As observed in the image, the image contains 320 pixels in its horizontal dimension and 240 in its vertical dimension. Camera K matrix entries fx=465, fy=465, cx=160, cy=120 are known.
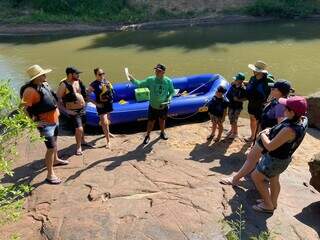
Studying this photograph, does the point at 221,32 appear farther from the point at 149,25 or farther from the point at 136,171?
the point at 136,171

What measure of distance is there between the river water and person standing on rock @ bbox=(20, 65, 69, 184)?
7.76 meters

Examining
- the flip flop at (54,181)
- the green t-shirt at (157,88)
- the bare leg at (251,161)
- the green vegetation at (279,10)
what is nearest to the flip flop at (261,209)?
the bare leg at (251,161)

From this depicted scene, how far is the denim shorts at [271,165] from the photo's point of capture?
5.09 m

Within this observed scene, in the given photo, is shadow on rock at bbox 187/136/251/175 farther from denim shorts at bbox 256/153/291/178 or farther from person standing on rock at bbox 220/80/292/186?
denim shorts at bbox 256/153/291/178

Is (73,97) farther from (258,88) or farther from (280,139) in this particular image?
(280,139)

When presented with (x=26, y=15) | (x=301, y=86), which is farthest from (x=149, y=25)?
(x=301, y=86)

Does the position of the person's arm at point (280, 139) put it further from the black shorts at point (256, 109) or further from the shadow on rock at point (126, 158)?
the shadow on rock at point (126, 158)

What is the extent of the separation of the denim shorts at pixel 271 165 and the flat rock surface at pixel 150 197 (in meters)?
0.63

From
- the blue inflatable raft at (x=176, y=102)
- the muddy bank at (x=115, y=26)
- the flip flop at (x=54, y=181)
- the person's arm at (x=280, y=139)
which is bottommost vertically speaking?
the muddy bank at (x=115, y=26)

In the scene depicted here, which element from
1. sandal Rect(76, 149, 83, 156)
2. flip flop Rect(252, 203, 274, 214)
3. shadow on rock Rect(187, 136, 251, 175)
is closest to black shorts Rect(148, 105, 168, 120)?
shadow on rock Rect(187, 136, 251, 175)

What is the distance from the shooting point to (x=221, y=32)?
2097 centimetres

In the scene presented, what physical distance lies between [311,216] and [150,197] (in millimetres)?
2009

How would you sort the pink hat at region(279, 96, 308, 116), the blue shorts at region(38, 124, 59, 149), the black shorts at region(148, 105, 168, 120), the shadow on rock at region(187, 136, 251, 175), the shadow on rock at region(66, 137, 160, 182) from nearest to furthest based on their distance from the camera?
the pink hat at region(279, 96, 308, 116) < the blue shorts at region(38, 124, 59, 149) < the shadow on rock at region(66, 137, 160, 182) < the shadow on rock at region(187, 136, 251, 175) < the black shorts at region(148, 105, 168, 120)

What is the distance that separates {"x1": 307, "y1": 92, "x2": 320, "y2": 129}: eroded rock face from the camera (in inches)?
374
